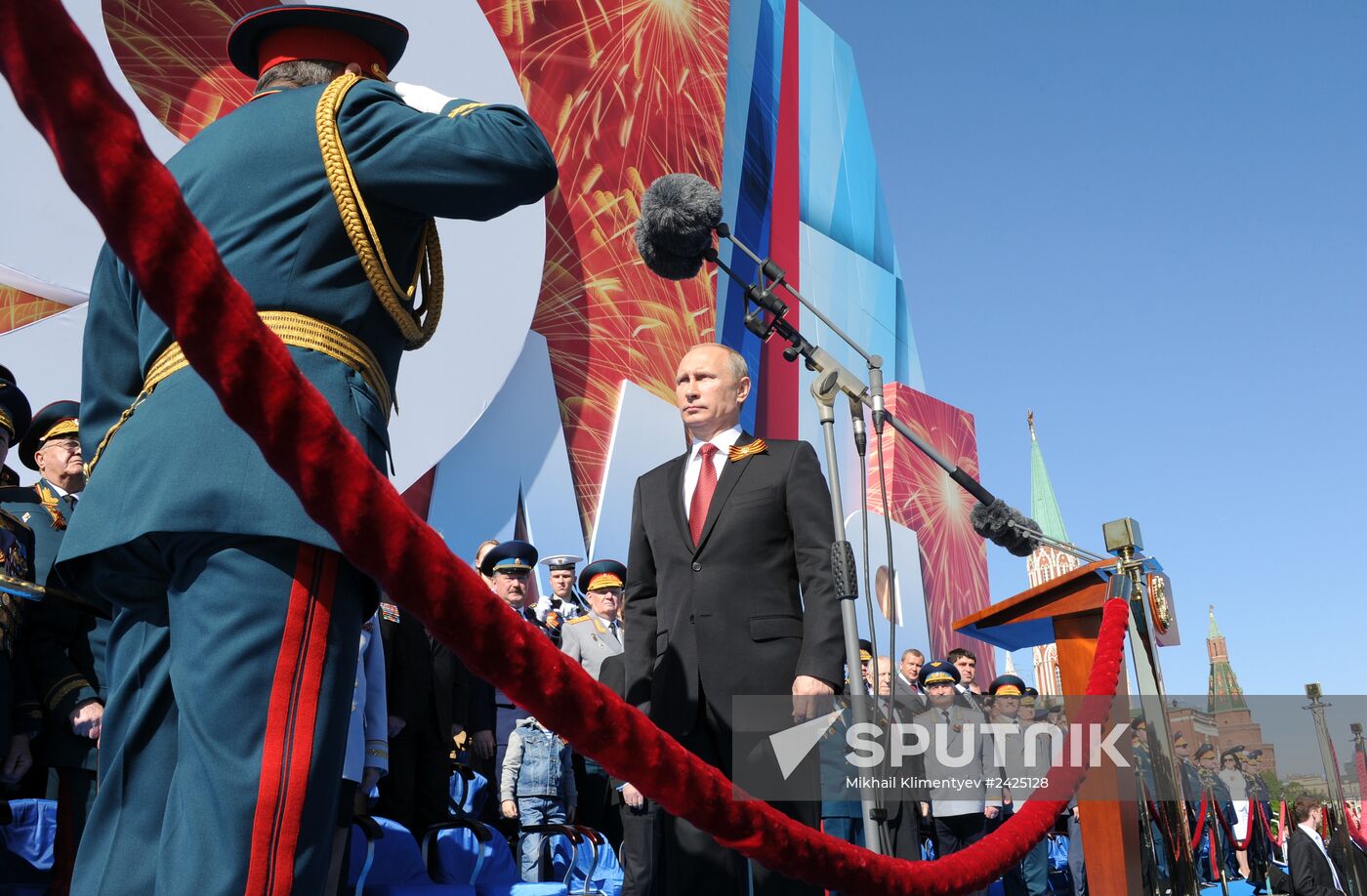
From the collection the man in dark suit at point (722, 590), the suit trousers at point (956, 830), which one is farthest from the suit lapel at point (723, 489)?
the suit trousers at point (956, 830)

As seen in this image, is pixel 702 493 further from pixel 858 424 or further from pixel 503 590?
pixel 503 590

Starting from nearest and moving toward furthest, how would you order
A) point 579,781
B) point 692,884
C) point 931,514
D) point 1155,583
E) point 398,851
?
point 692,884 < point 1155,583 < point 398,851 < point 579,781 < point 931,514

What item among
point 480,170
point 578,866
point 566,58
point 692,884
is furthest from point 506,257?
point 480,170

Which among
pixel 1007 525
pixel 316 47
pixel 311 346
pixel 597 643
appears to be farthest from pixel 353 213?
pixel 597 643

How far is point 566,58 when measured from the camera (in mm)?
9891

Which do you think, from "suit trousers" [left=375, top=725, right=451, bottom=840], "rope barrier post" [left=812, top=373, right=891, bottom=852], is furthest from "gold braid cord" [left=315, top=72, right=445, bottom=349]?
"suit trousers" [left=375, top=725, right=451, bottom=840]

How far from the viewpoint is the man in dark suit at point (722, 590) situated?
2848mm

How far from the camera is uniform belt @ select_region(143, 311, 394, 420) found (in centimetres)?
166

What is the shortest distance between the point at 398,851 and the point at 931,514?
12613 millimetres

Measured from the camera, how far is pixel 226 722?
147cm

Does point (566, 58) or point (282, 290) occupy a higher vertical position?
point (566, 58)

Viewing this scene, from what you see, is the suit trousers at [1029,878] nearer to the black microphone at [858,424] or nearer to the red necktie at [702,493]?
the black microphone at [858,424]

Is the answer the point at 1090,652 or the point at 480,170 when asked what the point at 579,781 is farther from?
the point at 480,170

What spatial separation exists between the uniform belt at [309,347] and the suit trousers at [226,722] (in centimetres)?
27
